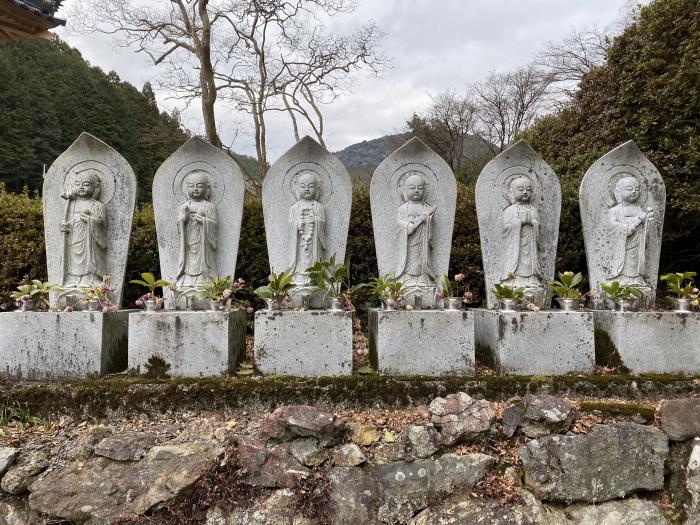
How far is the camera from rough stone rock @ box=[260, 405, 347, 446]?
310 cm

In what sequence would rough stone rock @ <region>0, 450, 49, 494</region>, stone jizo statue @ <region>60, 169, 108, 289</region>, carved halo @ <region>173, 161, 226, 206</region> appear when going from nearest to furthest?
rough stone rock @ <region>0, 450, 49, 494</region>
stone jizo statue @ <region>60, 169, 108, 289</region>
carved halo @ <region>173, 161, 226, 206</region>

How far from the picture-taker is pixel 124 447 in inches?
123

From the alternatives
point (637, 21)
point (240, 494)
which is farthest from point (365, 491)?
point (637, 21)

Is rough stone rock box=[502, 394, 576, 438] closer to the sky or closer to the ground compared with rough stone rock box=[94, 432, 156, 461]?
closer to the sky

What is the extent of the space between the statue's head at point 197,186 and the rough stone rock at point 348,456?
2831mm

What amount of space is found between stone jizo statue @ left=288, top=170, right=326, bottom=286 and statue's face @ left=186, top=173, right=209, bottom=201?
904 mm

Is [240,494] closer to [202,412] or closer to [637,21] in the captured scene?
[202,412]

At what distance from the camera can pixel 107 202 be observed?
4.54 metres

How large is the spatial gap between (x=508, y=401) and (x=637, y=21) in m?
6.02

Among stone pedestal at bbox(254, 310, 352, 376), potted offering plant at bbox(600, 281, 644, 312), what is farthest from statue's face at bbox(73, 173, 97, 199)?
potted offering plant at bbox(600, 281, 644, 312)

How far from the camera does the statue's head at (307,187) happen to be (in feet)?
15.0

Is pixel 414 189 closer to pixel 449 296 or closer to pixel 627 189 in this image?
pixel 449 296

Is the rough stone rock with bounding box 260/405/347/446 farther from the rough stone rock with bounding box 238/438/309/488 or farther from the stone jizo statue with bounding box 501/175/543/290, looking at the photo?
the stone jizo statue with bounding box 501/175/543/290

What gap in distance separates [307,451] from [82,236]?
299 centimetres
